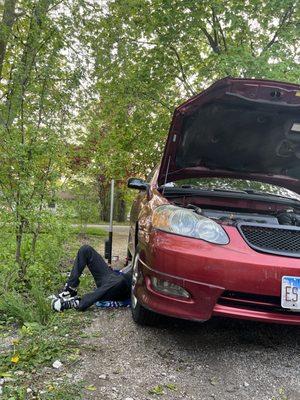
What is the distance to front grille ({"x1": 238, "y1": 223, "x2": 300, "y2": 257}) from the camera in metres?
2.56

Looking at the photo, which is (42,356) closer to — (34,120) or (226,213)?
(226,213)

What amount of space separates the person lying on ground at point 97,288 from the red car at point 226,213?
31cm

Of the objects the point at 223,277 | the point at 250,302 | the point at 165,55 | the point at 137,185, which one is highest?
the point at 165,55

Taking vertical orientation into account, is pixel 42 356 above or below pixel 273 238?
below

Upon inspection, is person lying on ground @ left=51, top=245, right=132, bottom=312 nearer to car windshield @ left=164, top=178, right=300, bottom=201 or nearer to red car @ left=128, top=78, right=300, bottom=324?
red car @ left=128, top=78, right=300, bottom=324

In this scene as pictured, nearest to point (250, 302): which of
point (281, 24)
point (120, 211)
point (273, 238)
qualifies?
point (273, 238)

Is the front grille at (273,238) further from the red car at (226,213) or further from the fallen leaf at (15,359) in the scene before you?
the fallen leaf at (15,359)

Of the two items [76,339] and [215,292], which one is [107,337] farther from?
[215,292]

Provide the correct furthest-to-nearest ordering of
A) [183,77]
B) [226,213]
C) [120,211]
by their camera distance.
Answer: [120,211] < [183,77] < [226,213]

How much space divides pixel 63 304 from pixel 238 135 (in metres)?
2.34

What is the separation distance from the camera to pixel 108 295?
3.56 meters

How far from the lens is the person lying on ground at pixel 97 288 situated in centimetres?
345

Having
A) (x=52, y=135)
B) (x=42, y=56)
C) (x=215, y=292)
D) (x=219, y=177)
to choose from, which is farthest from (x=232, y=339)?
(x=42, y=56)

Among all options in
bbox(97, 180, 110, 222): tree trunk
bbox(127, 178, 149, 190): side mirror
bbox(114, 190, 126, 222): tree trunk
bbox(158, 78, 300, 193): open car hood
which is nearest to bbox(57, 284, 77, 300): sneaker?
bbox(127, 178, 149, 190): side mirror
